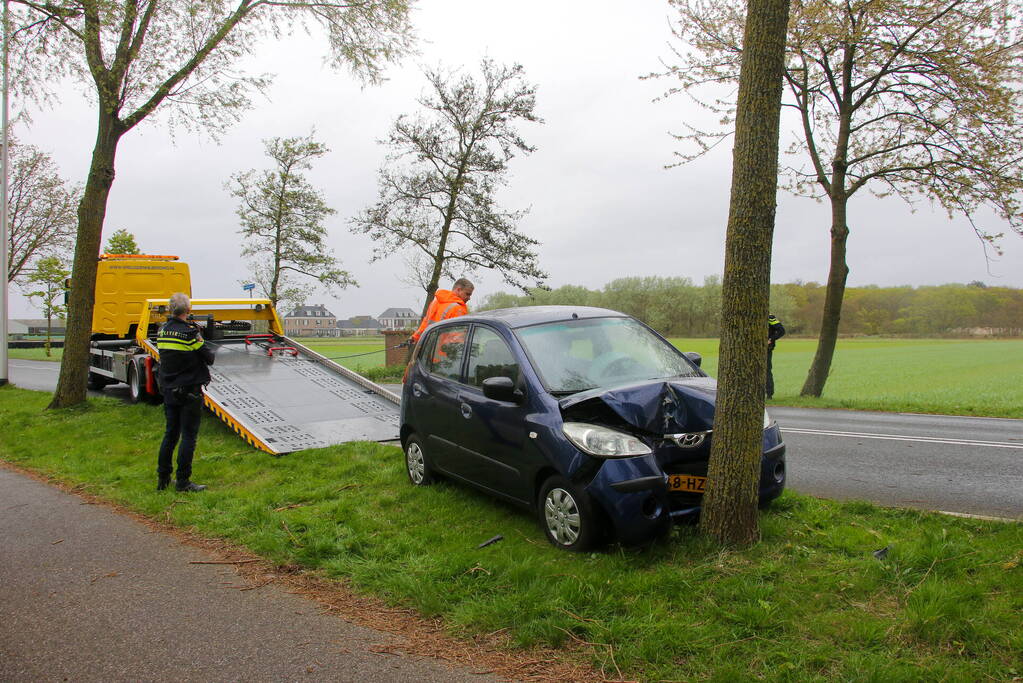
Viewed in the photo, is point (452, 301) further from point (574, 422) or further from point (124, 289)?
point (124, 289)

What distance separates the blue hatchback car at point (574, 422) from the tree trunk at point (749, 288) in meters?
0.33

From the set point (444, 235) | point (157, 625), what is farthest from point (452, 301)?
point (444, 235)

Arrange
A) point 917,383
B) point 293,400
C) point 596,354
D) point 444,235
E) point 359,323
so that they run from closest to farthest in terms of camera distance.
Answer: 1. point 596,354
2. point 293,400
3. point 444,235
4. point 917,383
5. point 359,323

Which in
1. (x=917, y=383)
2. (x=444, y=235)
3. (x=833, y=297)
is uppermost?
(x=444, y=235)

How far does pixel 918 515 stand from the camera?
16.1ft

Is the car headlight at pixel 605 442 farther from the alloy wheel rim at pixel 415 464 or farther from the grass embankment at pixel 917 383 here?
the grass embankment at pixel 917 383

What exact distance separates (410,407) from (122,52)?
990 cm

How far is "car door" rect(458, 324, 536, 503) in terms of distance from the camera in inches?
193

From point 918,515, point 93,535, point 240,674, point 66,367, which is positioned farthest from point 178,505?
point 66,367

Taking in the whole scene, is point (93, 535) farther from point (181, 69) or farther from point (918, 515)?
point (181, 69)

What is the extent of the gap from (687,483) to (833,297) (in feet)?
43.0

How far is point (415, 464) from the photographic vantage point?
6402 millimetres

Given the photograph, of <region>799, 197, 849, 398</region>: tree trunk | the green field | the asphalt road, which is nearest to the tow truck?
the green field

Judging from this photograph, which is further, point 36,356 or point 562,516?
point 36,356
